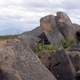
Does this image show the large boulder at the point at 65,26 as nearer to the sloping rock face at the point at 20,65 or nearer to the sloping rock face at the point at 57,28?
the sloping rock face at the point at 57,28

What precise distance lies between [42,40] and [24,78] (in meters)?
14.3

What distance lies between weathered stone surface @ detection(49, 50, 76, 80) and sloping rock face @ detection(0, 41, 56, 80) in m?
3.76

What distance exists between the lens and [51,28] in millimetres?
29562

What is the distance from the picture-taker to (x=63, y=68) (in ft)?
55.7

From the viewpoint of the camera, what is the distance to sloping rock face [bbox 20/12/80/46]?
28609 mm

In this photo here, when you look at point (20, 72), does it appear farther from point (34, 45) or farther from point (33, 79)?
point (34, 45)

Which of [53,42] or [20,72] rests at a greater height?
[20,72]

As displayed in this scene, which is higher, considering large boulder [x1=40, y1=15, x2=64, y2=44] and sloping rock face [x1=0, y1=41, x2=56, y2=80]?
sloping rock face [x1=0, y1=41, x2=56, y2=80]

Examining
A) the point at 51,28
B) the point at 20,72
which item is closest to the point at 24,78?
the point at 20,72

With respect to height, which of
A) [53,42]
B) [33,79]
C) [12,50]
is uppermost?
[12,50]

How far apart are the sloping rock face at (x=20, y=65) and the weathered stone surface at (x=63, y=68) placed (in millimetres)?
3760

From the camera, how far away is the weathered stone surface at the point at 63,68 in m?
16.9

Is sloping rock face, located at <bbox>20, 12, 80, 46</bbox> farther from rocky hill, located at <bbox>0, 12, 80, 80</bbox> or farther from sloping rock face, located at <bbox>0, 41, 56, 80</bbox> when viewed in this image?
sloping rock face, located at <bbox>0, 41, 56, 80</bbox>

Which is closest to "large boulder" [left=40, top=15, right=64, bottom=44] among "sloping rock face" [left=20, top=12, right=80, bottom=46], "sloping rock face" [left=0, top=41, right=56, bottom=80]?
"sloping rock face" [left=20, top=12, right=80, bottom=46]
